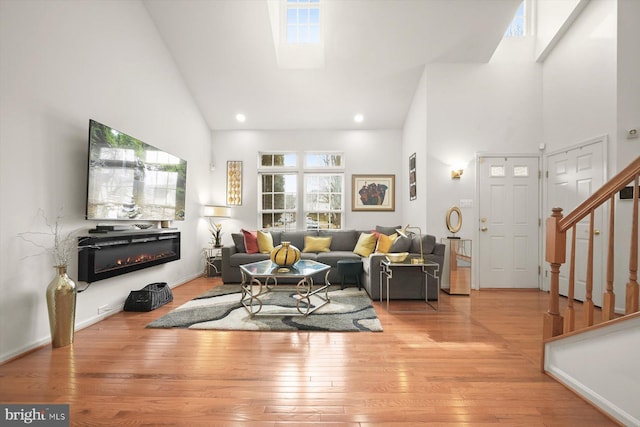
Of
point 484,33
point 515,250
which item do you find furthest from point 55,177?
point 515,250

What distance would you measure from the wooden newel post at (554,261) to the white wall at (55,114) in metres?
3.87

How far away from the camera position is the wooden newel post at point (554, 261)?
6.44 ft

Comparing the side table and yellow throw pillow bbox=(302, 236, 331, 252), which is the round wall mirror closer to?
yellow throw pillow bbox=(302, 236, 331, 252)

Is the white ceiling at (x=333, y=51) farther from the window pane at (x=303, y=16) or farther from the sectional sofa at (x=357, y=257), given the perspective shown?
the sectional sofa at (x=357, y=257)

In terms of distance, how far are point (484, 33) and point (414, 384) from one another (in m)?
4.59

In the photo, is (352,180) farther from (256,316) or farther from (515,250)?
(256,316)

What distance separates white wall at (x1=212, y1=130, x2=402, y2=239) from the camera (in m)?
6.13

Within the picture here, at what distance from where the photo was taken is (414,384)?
6.12ft

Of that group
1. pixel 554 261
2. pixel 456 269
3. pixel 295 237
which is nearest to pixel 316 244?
pixel 295 237

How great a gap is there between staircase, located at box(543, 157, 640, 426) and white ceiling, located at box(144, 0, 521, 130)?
132 inches

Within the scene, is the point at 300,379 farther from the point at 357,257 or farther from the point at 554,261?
the point at 357,257

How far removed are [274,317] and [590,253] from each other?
8.71 feet

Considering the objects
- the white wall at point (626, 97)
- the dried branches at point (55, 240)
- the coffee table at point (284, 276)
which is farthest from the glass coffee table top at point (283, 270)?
the white wall at point (626, 97)

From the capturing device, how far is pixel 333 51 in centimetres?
450
